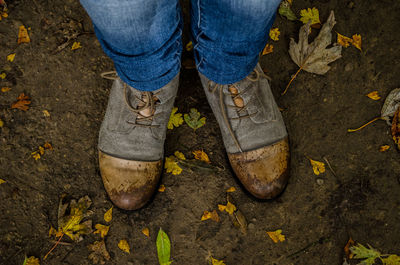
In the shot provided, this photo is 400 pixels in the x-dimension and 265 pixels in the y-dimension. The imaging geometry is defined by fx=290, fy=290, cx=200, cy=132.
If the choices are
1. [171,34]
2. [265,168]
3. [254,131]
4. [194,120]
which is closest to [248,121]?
[254,131]

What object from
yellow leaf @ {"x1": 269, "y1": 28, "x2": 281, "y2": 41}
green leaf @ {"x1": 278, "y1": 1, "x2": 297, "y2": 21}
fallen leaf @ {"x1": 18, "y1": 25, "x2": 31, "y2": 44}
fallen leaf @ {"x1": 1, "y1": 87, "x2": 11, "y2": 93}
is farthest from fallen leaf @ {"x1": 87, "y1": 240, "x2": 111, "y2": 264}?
green leaf @ {"x1": 278, "y1": 1, "x2": 297, "y2": 21}

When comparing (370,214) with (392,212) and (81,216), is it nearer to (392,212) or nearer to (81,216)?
(392,212)

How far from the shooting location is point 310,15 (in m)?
1.79

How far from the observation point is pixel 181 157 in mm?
1671

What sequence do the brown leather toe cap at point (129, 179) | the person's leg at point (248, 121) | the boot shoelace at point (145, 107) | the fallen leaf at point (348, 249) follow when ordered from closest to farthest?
the person's leg at point (248, 121)
the boot shoelace at point (145, 107)
the brown leather toe cap at point (129, 179)
the fallen leaf at point (348, 249)

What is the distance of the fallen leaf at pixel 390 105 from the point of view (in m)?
1.65

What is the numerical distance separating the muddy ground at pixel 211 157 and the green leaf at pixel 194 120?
0.03 metres

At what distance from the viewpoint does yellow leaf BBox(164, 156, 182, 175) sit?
5.41 ft

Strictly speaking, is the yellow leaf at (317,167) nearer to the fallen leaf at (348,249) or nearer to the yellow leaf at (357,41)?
the fallen leaf at (348,249)

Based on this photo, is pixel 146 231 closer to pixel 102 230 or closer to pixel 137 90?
pixel 102 230

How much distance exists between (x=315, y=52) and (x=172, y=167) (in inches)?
42.4

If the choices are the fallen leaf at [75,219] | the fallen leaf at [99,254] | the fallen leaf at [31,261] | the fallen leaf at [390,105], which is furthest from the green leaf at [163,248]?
the fallen leaf at [390,105]

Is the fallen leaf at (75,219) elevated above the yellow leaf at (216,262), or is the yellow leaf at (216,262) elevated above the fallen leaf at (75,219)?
the fallen leaf at (75,219)

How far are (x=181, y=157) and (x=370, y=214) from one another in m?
1.09
